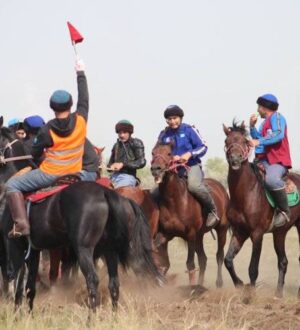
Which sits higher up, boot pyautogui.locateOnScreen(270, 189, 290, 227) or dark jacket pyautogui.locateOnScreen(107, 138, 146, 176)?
dark jacket pyautogui.locateOnScreen(107, 138, 146, 176)

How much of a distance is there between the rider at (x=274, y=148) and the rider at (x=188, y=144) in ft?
3.36

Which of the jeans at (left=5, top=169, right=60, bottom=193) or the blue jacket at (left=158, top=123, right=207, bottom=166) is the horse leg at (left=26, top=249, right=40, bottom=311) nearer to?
the jeans at (left=5, top=169, right=60, bottom=193)

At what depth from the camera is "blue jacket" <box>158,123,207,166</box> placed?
1290 centimetres

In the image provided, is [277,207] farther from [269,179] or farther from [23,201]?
[23,201]

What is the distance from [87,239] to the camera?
8.64 meters

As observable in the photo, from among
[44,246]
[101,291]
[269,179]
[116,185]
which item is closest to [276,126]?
[269,179]

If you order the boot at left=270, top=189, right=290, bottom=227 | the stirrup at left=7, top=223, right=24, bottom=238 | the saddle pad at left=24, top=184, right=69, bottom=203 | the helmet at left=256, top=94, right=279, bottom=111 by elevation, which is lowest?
the boot at left=270, top=189, right=290, bottom=227

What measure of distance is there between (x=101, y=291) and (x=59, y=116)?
307cm

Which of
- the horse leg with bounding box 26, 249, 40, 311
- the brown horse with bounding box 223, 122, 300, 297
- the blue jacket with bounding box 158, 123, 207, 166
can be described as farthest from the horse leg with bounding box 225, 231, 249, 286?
the horse leg with bounding box 26, 249, 40, 311

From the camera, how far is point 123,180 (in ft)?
43.5

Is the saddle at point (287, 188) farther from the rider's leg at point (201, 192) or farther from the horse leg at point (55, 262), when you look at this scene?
the horse leg at point (55, 262)

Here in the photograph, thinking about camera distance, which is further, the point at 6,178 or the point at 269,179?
the point at 269,179

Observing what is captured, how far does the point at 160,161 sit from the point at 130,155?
1.37 m

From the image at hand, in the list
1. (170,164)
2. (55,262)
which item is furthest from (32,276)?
(170,164)
